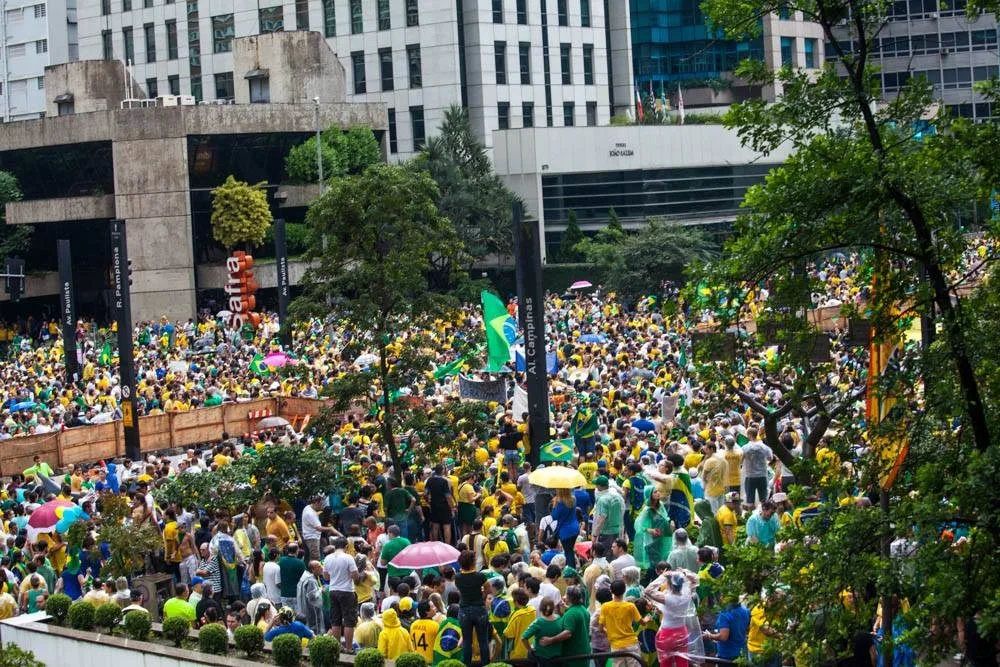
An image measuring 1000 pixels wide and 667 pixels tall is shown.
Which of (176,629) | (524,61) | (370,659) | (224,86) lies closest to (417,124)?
(524,61)

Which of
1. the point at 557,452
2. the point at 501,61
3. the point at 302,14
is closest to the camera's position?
the point at 557,452

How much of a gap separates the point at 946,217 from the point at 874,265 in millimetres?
715

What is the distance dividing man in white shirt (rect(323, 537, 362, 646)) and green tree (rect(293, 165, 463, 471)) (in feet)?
18.6

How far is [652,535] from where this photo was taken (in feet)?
56.7

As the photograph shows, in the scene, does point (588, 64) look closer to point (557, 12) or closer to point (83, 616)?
point (557, 12)

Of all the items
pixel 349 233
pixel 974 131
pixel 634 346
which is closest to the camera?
pixel 974 131

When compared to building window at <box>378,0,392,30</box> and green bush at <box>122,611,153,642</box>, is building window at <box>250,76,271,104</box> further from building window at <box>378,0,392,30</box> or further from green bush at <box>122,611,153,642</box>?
green bush at <box>122,611,153,642</box>

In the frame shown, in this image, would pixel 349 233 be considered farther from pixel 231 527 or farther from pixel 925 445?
pixel 925 445

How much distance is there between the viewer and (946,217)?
10188mm

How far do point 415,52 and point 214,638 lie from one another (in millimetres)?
61327

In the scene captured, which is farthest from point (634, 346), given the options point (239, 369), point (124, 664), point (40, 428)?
point (124, 664)

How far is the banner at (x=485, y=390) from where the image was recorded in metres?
28.1

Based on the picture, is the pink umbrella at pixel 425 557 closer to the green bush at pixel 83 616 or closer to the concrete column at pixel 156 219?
the green bush at pixel 83 616

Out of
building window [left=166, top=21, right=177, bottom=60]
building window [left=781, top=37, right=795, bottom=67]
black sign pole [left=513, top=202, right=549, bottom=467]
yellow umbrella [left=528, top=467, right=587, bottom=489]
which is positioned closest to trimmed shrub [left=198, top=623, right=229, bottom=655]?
yellow umbrella [left=528, top=467, right=587, bottom=489]
